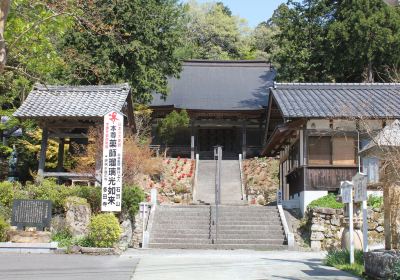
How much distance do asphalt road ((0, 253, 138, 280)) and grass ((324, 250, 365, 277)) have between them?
4534 mm

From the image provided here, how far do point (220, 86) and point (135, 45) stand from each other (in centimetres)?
1473

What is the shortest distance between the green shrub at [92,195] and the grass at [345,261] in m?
7.84

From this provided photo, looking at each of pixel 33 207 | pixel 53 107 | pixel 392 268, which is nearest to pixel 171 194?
pixel 53 107

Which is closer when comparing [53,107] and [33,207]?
[33,207]

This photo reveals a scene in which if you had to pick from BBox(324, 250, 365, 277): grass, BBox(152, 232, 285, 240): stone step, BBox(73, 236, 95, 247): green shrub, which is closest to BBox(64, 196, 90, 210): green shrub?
BBox(73, 236, 95, 247): green shrub

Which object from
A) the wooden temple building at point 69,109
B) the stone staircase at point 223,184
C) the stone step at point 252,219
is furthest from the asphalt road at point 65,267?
the stone staircase at point 223,184

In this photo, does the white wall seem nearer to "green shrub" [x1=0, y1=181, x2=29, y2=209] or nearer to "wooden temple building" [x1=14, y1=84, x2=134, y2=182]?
"wooden temple building" [x1=14, y1=84, x2=134, y2=182]

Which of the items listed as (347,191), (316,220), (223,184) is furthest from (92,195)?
(223,184)

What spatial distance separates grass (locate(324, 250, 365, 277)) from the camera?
10355mm

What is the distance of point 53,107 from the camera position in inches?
794

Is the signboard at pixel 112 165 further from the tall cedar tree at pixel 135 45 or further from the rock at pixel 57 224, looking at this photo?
the tall cedar tree at pixel 135 45

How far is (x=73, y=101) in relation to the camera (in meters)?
20.8

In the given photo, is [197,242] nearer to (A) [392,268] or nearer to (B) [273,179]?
(A) [392,268]

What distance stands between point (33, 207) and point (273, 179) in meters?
17.3
